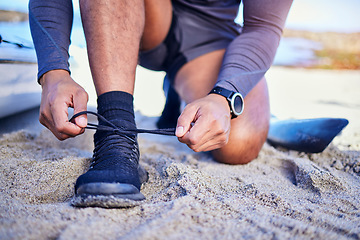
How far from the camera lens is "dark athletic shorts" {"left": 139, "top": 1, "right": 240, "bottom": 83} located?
1533mm

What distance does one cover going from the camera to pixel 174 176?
3.17ft

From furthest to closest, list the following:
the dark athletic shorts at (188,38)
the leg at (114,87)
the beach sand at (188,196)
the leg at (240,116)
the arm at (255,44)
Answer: the dark athletic shorts at (188,38), the leg at (240,116), the arm at (255,44), the leg at (114,87), the beach sand at (188,196)

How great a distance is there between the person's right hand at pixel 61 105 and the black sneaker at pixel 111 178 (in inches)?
4.3

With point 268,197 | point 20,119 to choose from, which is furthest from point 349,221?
point 20,119

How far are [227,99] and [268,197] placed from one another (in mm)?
351

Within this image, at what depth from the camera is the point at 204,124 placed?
824 millimetres

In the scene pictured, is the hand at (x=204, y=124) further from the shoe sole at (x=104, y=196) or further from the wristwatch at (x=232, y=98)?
the shoe sole at (x=104, y=196)

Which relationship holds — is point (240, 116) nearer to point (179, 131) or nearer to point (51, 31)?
point (179, 131)

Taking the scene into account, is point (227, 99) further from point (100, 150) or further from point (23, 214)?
point (23, 214)

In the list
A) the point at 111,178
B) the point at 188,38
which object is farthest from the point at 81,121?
the point at 188,38

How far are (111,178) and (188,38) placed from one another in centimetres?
103

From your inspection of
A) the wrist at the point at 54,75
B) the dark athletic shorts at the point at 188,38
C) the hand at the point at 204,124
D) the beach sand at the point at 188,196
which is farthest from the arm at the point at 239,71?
the wrist at the point at 54,75

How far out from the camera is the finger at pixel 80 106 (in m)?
0.84

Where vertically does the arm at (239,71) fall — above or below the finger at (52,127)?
above
